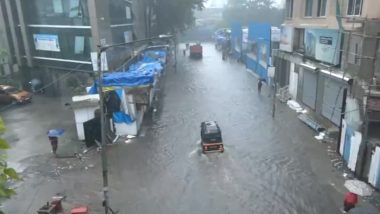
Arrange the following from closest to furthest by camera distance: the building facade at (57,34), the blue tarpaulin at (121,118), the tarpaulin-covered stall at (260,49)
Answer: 1. the blue tarpaulin at (121,118)
2. the building facade at (57,34)
3. the tarpaulin-covered stall at (260,49)

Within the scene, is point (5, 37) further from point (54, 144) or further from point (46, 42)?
point (54, 144)

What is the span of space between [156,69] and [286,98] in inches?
495

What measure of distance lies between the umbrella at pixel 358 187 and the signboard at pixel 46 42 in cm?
3078

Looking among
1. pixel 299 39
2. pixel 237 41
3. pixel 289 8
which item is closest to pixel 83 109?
pixel 299 39

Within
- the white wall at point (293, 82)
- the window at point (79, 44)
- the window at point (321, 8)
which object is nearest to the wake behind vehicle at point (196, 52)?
the window at point (79, 44)

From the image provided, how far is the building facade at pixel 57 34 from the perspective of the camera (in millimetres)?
33250

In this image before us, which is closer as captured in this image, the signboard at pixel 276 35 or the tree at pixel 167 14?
the signboard at pixel 276 35

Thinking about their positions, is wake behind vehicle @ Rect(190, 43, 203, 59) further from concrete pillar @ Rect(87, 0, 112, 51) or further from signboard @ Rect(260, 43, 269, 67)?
concrete pillar @ Rect(87, 0, 112, 51)

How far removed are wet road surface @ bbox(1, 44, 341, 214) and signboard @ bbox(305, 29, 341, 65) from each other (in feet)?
17.0

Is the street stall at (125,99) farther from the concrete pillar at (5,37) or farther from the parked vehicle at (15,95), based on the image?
the concrete pillar at (5,37)

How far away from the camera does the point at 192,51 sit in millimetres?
68125

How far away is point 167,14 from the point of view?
2354 inches

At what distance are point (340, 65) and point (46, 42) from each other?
29260 millimetres

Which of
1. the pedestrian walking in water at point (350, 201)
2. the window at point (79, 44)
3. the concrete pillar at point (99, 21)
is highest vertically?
the concrete pillar at point (99, 21)
